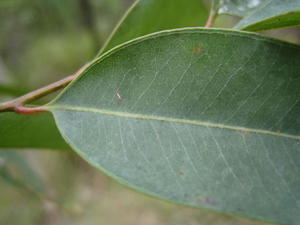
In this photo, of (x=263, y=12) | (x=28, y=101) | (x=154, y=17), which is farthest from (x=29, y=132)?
(x=263, y=12)

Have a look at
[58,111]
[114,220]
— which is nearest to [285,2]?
[58,111]

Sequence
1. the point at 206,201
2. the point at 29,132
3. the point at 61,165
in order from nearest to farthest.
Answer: the point at 206,201, the point at 29,132, the point at 61,165

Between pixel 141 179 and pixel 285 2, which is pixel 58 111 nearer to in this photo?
pixel 141 179

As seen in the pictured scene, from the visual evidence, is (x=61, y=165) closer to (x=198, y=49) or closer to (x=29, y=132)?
(x=29, y=132)

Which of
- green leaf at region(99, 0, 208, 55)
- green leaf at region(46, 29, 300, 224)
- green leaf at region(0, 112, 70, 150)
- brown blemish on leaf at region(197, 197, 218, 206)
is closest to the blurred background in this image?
green leaf at region(0, 112, 70, 150)

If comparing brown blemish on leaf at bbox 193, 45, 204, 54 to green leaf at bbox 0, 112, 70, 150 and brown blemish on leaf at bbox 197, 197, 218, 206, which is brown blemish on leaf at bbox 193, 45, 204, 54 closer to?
brown blemish on leaf at bbox 197, 197, 218, 206

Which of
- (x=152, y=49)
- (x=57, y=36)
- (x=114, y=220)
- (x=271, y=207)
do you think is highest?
(x=152, y=49)

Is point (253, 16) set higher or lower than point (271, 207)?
higher

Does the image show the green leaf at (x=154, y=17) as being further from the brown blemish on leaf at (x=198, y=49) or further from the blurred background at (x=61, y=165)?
the blurred background at (x=61, y=165)
